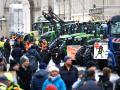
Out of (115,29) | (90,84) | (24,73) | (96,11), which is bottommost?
(96,11)

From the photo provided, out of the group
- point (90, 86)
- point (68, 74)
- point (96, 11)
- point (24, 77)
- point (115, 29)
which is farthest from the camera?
point (96, 11)

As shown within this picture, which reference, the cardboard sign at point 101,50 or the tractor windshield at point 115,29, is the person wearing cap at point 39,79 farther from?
the tractor windshield at point 115,29

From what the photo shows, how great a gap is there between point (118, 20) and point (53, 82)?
48.2 ft

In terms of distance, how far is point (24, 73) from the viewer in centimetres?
1396

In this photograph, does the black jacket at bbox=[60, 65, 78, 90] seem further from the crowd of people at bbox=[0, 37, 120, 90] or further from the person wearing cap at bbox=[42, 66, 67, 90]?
the person wearing cap at bbox=[42, 66, 67, 90]

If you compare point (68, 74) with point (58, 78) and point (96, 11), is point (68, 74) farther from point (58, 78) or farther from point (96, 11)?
point (96, 11)

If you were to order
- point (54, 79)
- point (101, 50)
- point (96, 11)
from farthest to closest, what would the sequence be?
point (96, 11)
point (101, 50)
point (54, 79)

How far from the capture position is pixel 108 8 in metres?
67.2

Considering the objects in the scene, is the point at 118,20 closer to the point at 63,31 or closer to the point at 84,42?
the point at 84,42

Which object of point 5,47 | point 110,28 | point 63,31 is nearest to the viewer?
point 110,28

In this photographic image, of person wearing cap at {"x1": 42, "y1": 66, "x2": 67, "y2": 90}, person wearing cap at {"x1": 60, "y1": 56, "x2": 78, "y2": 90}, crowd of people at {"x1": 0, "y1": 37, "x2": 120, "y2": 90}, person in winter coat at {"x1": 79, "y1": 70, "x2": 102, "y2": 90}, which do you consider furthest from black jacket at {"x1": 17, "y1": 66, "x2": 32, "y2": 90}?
person in winter coat at {"x1": 79, "y1": 70, "x2": 102, "y2": 90}

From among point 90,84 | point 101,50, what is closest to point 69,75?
point 90,84

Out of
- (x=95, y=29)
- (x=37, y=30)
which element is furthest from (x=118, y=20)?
(x=37, y=30)

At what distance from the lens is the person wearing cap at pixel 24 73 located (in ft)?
45.1
